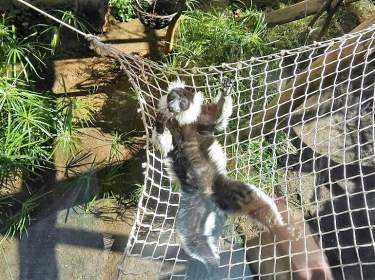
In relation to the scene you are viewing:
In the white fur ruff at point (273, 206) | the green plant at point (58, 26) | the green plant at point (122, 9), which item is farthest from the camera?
the green plant at point (122, 9)

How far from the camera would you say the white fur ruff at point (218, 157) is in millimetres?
2764

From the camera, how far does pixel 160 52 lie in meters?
4.09

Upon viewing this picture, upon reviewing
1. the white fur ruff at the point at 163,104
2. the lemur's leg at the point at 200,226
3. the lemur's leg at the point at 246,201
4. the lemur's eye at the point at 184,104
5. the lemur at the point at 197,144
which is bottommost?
the lemur's leg at the point at 200,226

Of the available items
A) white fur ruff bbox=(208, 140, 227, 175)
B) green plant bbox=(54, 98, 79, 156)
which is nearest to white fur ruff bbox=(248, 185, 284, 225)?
white fur ruff bbox=(208, 140, 227, 175)

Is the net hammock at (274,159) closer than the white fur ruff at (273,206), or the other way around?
the white fur ruff at (273,206)

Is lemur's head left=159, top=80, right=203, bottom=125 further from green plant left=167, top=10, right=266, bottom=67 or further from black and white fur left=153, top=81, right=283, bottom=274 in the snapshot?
green plant left=167, top=10, right=266, bottom=67

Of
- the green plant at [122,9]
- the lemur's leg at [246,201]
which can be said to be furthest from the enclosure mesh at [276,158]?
the green plant at [122,9]

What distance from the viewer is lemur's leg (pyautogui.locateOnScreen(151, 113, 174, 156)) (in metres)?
2.79

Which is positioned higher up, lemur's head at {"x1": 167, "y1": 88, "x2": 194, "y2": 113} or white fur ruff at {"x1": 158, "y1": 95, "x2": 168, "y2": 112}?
lemur's head at {"x1": 167, "y1": 88, "x2": 194, "y2": 113}

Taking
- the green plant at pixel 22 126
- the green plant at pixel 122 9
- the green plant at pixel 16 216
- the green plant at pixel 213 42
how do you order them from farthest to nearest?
the green plant at pixel 122 9
the green plant at pixel 213 42
the green plant at pixel 16 216
the green plant at pixel 22 126

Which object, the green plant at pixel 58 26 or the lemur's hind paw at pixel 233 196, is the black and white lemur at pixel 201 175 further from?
the green plant at pixel 58 26

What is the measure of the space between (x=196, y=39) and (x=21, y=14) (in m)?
1.23

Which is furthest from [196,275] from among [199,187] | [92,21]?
[92,21]

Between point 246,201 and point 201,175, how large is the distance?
26 cm
